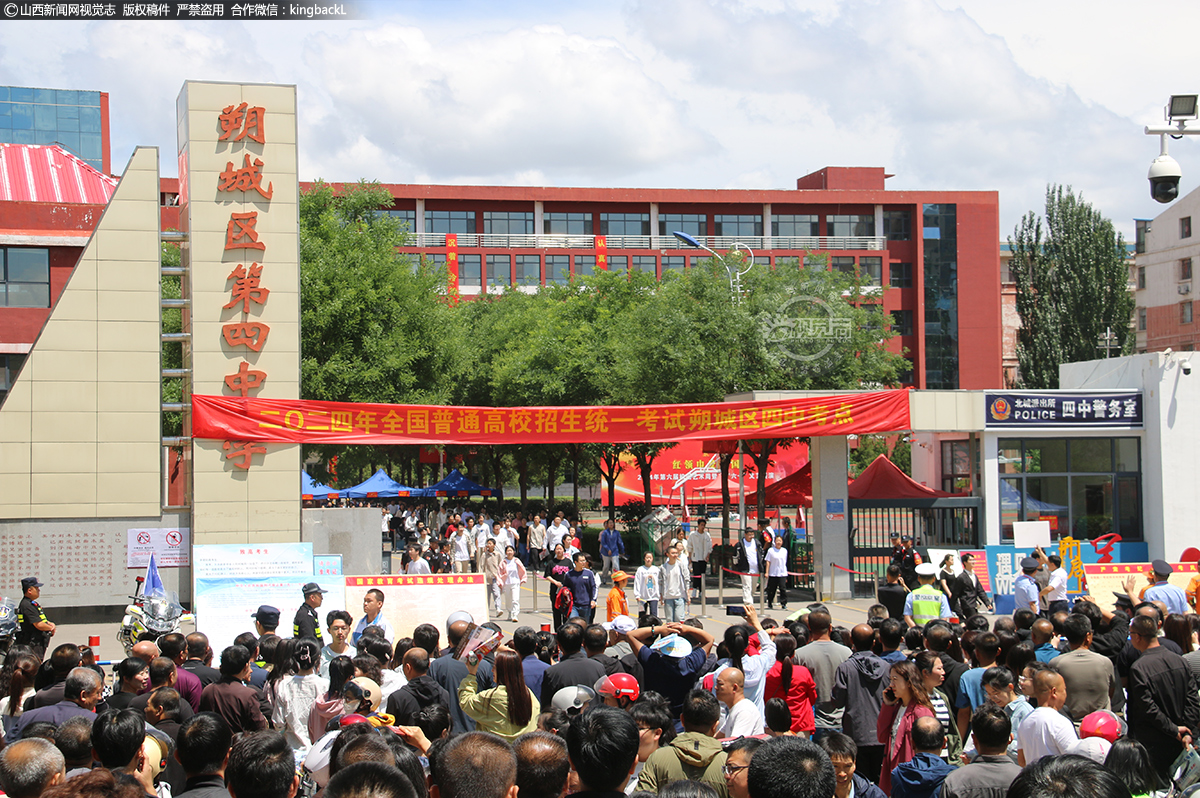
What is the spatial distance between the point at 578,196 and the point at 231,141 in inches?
2165

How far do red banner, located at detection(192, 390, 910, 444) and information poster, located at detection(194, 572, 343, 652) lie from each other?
376 cm

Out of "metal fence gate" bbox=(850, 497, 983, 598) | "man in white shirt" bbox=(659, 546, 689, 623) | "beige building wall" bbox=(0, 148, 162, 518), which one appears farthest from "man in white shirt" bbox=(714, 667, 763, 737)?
"metal fence gate" bbox=(850, 497, 983, 598)

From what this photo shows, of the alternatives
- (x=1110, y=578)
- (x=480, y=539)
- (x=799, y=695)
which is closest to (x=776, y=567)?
(x=1110, y=578)

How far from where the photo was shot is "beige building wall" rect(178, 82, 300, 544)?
19.0 m

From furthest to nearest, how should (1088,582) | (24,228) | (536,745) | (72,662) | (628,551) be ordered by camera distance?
(628,551), (24,228), (1088,582), (72,662), (536,745)

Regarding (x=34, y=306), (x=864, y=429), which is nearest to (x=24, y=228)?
(x=34, y=306)

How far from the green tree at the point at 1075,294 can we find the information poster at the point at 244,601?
4384 cm

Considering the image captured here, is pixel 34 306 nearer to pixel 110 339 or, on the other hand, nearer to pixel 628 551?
pixel 110 339

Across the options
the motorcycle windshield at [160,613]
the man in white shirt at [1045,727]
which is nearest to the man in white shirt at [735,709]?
the man in white shirt at [1045,727]

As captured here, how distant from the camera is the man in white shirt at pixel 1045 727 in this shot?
254 inches

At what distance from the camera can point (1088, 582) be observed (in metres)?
18.3

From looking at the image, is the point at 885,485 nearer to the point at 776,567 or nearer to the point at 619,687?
the point at 776,567

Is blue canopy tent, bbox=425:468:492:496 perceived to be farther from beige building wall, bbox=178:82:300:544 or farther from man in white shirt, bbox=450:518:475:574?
beige building wall, bbox=178:82:300:544

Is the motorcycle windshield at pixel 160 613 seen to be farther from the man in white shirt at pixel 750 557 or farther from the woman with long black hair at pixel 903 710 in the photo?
the woman with long black hair at pixel 903 710
